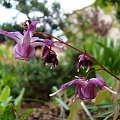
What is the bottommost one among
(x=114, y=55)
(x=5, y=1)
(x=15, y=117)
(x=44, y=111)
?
(x=44, y=111)

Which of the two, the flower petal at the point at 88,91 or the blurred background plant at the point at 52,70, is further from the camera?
the blurred background plant at the point at 52,70

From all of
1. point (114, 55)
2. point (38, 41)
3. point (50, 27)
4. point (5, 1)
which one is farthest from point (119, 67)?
point (38, 41)

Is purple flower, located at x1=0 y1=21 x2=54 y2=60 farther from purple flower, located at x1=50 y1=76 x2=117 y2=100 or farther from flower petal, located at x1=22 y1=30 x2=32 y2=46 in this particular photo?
purple flower, located at x1=50 y1=76 x2=117 y2=100

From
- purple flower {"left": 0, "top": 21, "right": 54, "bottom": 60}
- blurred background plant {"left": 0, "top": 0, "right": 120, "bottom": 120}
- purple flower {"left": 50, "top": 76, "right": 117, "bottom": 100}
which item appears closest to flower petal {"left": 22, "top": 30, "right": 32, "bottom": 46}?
purple flower {"left": 0, "top": 21, "right": 54, "bottom": 60}

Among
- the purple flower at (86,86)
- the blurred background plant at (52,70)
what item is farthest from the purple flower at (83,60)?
the blurred background plant at (52,70)

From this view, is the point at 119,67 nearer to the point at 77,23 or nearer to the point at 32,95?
the point at 32,95

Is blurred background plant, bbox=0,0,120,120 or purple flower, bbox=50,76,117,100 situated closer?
Answer: purple flower, bbox=50,76,117,100

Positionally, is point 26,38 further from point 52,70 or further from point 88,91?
point 52,70

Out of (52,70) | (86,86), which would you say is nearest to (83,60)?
(86,86)

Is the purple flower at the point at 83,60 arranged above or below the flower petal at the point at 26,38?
below

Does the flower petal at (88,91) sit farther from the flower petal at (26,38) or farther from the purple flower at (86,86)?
the flower petal at (26,38)

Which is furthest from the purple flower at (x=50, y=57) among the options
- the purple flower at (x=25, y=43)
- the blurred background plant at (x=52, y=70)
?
the blurred background plant at (x=52, y=70)
